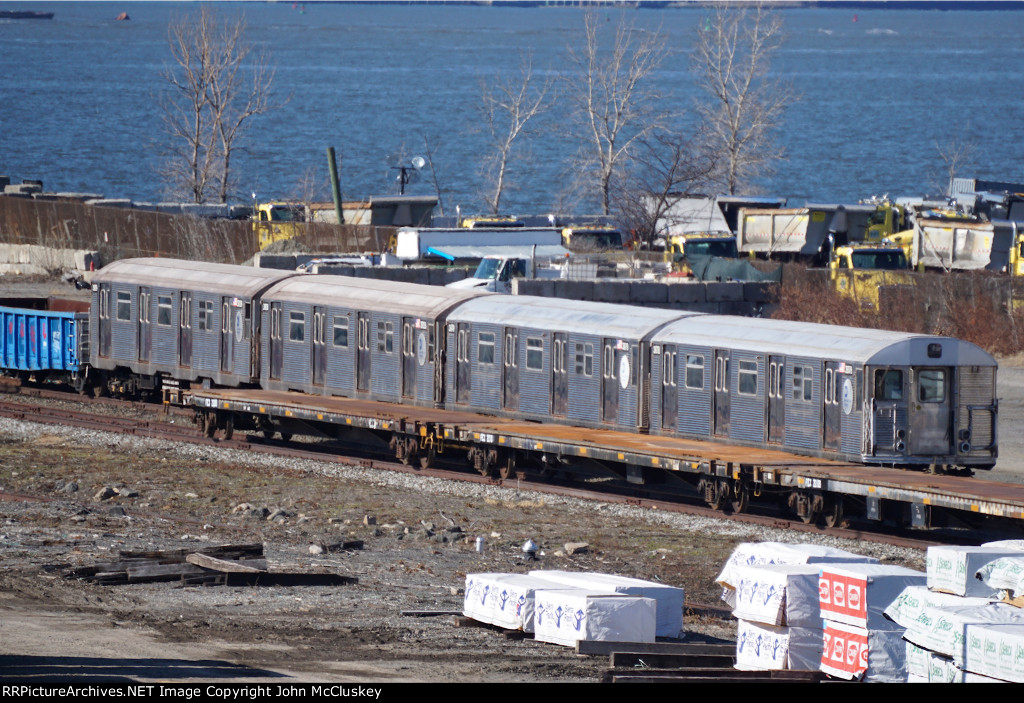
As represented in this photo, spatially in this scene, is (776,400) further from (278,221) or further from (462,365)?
(278,221)

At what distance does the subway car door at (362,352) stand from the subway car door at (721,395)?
8447 mm

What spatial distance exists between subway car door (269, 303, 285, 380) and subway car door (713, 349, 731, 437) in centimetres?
1111

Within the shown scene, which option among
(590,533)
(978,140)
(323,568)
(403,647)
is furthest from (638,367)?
(978,140)

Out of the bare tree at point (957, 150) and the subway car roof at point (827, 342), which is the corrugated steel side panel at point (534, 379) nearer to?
the subway car roof at point (827, 342)

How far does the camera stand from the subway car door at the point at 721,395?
2692 cm

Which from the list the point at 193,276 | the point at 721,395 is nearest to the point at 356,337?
the point at 193,276

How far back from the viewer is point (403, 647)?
619 inches

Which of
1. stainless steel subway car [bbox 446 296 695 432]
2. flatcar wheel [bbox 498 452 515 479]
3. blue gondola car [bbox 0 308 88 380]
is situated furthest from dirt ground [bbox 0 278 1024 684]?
blue gondola car [bbox 0 308 88 380]

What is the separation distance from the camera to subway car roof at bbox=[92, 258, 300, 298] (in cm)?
3522

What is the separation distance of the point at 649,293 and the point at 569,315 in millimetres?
10942

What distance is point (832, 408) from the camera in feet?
83.8

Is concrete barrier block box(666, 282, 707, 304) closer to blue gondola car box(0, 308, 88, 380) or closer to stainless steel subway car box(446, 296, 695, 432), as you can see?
stainless steel subway car box(446, 296, 695, 432)

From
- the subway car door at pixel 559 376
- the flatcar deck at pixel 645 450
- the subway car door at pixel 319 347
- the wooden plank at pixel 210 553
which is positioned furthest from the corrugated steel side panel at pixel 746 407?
A: the subway car door at pixel 319 347

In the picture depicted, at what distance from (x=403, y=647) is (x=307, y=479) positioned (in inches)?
485
